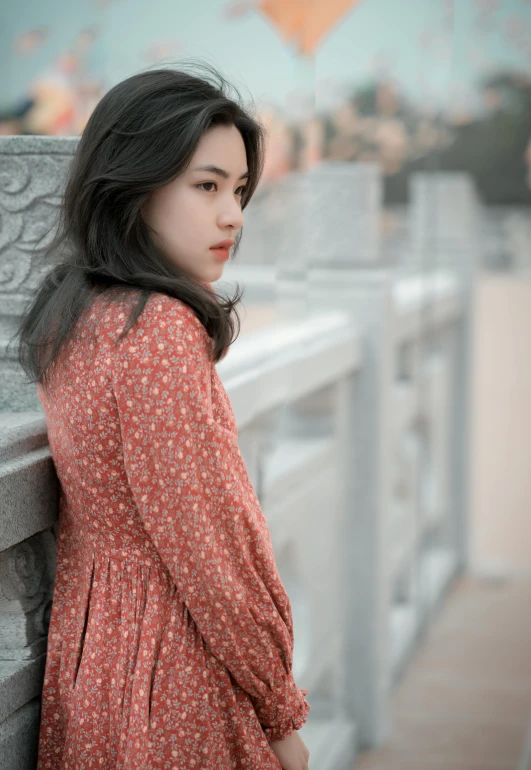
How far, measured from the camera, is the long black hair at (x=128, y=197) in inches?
40.2

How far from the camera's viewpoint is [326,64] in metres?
2.94

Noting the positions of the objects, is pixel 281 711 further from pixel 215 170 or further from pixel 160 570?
pixel 215 170

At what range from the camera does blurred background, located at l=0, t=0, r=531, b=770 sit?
174 cm

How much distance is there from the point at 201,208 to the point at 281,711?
1.74ft

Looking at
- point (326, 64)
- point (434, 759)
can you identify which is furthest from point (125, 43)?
point (434, 759)

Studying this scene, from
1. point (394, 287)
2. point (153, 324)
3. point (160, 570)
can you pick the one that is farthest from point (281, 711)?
point (394, 287)

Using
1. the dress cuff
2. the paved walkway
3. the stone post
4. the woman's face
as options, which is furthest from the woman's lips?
the paved walkway

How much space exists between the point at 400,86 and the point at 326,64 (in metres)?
0.57

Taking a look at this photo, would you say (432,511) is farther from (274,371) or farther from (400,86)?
(274,371)

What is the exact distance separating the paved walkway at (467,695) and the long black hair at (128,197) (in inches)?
73.8

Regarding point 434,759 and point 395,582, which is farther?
point 395,582

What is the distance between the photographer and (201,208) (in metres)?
1.07

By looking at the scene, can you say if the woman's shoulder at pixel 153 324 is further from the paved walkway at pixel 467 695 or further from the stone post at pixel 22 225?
the paved walkway at pixel 467 695

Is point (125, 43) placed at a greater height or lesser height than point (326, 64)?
lesser
